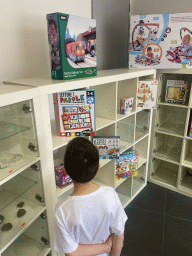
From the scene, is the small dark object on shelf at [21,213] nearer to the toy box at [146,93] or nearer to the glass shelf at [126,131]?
the glass shelf at [126,131]

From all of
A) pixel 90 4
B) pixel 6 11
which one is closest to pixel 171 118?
pixel 90 4

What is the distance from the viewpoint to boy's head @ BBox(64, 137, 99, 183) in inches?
33.0

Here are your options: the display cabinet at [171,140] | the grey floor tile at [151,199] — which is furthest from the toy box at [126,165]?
the display cabinet at [171,140]

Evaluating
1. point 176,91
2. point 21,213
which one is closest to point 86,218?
point 21,213

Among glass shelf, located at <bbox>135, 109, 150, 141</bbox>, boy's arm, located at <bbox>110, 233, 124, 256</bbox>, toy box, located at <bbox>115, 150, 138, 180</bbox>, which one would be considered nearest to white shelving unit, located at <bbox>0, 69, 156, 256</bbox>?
glass shelf, located at <bbox>135, 109, 150, 141</bbox>

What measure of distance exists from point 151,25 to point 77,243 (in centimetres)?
200

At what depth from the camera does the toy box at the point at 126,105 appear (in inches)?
75.2

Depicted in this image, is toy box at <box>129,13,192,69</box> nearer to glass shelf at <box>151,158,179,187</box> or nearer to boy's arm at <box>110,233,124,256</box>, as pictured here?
glass shelf at <box>151,158,179,187</box>

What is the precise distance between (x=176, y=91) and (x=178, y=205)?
139 centimetres

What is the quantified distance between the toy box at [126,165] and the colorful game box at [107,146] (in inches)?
11.5

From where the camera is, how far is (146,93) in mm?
2086

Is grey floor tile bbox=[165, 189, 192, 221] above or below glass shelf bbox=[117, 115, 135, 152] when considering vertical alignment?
below

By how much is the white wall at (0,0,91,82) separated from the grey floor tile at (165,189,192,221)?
206 cm

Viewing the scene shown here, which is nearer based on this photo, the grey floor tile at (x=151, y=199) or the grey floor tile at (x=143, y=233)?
the grey floor tile at (x=143, y=233)
